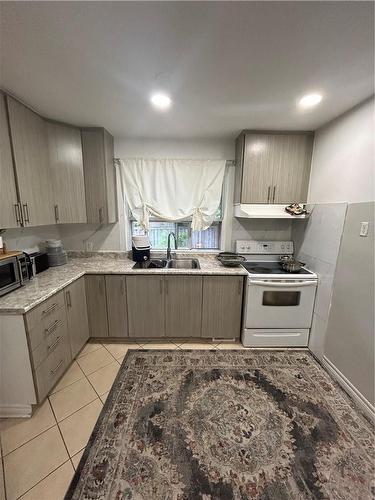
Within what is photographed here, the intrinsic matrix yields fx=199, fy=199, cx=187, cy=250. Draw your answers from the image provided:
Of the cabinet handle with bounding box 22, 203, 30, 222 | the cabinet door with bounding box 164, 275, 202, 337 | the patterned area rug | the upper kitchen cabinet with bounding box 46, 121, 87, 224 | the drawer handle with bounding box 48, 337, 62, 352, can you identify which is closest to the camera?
the patterned area rug

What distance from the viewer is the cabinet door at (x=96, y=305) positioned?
221cm

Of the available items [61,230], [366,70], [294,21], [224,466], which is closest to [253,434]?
[224,466]

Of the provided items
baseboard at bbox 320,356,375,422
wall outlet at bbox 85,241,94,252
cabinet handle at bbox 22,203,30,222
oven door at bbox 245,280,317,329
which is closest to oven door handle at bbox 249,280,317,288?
oven door at bbox 245,280,317,329

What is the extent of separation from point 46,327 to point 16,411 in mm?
658

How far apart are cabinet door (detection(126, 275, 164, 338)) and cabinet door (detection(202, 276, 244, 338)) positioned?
504 millimetres

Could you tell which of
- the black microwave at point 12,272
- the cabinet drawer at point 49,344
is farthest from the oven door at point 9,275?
the cabinet drawer at point 49,344

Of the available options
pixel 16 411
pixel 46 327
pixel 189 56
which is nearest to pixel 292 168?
pixel 189 56

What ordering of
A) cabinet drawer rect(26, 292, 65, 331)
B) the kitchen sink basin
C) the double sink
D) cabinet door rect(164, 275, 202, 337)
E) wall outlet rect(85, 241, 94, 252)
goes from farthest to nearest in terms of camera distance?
1. wall outlet rect(85, 241, 94, 252)
2. the kitchen sink basin
3. the double sink
4. cabinet door rect(164, 275, 202, 337)
5. cabinet drawer rect(26, 292, 65, 331)

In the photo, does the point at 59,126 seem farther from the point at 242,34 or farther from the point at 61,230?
the point at 242,34

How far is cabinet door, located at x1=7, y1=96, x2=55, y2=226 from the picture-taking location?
5.43 feet

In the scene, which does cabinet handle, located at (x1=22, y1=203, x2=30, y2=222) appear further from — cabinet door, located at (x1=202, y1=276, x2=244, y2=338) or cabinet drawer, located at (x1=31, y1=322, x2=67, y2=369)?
cabinet door, located at (x1=202, y1=276, x2=244, y2=338)

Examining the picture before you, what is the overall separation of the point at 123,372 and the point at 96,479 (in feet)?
2.61

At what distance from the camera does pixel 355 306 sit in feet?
5.53

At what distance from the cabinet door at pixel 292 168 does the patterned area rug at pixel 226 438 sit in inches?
73.4
